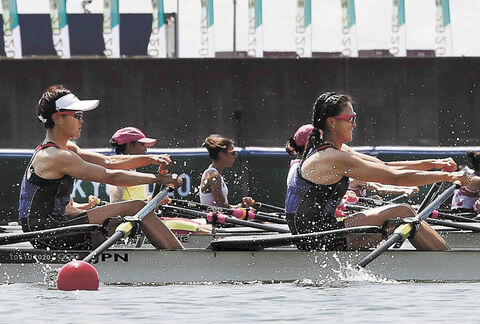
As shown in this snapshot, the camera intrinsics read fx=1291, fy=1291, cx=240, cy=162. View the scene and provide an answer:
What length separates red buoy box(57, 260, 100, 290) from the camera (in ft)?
32.6

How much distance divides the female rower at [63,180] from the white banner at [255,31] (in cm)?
1623

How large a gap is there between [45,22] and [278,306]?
45.0 meters

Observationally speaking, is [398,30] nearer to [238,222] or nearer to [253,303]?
[238,222]

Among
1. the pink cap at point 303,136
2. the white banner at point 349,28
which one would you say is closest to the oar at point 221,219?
the pink cap at point 303,136

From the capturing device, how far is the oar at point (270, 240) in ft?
33.9

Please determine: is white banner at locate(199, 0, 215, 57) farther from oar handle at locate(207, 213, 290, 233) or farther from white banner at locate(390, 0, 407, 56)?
oar handle at locate(207, 213, 290, 233)

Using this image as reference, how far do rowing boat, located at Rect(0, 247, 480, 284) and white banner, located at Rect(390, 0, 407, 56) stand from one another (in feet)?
56.0

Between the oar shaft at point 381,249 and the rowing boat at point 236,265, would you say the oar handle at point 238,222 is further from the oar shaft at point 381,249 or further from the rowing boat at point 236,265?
the oar shaft at point 381,249

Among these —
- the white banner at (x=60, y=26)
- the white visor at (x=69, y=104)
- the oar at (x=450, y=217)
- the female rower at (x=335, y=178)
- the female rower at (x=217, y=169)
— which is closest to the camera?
the female rower at (x=335, y=178)

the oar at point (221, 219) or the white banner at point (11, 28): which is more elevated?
the white banner at point (11, 28)

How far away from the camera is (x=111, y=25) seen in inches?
1166

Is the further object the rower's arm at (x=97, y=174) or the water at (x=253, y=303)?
the rower's arm at (x=97, y=174)

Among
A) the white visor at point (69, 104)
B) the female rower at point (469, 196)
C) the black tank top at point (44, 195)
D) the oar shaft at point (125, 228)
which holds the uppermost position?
the white visor at point (69, 104)

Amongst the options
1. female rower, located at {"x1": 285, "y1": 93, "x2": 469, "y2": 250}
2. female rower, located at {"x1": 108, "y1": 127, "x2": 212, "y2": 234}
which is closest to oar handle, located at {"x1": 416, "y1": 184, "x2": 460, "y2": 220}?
female rower, located at {"x1": 285, "y1": 93, "x2": 469, "y2": 250}
